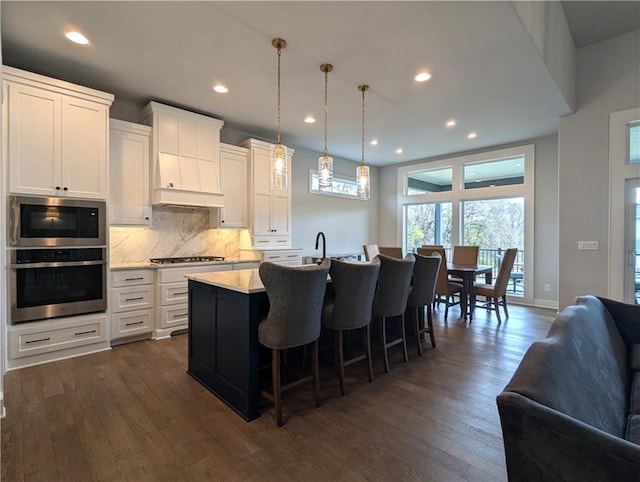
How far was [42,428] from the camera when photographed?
2014 millimetres

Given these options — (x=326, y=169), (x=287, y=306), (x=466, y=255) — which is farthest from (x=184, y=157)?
(x=466, y=255)

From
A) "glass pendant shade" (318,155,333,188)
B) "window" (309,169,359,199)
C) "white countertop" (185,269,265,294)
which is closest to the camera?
"white countertop" (185,269,265,294)

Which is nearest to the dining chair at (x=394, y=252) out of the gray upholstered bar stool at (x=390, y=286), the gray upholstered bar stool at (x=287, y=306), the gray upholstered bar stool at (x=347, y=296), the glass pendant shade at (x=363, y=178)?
the glass pendant shade at (x=363, y=178)

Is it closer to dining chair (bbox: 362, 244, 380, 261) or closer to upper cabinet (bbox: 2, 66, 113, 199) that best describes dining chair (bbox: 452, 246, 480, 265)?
dining chair (bbox: 362, 244, 380, 261)

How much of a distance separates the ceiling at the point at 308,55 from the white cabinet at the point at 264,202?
1.61 feet

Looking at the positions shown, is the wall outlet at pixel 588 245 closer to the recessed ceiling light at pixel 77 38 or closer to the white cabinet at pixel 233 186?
the white cabinet at pixel 233 186

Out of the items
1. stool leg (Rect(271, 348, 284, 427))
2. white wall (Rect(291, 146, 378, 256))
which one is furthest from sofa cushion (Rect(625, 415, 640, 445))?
white wall (Rect(291, 146, 378, 256))

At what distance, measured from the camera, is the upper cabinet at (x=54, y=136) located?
2889mm

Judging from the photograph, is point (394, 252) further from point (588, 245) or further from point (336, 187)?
point (588, 245)

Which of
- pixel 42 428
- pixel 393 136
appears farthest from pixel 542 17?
pixel 42 428

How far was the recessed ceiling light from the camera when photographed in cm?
265

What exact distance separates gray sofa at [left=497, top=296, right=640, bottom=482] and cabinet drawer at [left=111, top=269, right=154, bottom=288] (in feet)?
12.6

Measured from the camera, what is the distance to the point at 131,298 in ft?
11.9

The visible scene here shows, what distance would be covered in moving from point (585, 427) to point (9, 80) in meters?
4.50
